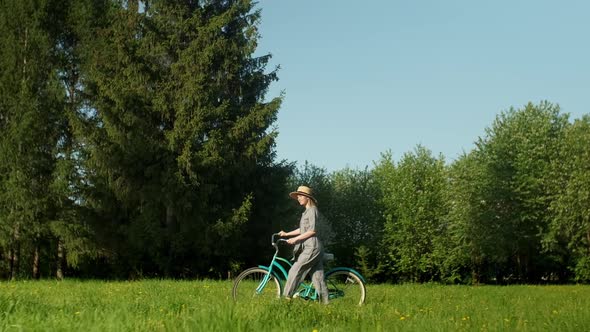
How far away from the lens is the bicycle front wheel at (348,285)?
34.0 feet

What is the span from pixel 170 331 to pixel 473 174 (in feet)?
118

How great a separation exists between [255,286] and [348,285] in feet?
4.77

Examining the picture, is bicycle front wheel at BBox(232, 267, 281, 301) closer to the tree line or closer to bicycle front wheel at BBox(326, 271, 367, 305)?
bicycle front wheel at BBox(326, 271, 367, 305)

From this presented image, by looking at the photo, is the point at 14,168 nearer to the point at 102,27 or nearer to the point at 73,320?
the point at 102,27

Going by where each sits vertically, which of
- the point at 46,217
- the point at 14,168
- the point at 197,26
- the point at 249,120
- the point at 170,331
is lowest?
the point at 170,331

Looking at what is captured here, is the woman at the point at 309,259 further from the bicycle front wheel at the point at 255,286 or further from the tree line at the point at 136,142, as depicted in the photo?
the tree line at the point at 136,142

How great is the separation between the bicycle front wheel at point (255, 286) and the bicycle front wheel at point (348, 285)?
0.84m

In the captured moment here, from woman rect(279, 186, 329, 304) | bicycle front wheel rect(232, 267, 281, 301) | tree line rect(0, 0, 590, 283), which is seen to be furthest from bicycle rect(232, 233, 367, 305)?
tree line rect(0, 0, 590, 283)

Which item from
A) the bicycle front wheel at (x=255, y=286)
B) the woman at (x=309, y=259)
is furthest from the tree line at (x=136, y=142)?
the woman at (x=309, y=259)

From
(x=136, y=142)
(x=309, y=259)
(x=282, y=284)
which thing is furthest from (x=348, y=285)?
(x=136, y=142)

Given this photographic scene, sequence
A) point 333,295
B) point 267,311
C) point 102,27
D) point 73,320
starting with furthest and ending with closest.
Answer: point 102,27 < point 333,295 < point 267,311 < point 73,320

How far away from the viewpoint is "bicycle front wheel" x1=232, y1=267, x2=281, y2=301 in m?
10.1

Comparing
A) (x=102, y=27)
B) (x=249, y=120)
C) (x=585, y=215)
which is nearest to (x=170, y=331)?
(x=249, y=120)

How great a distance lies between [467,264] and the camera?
130 ft
